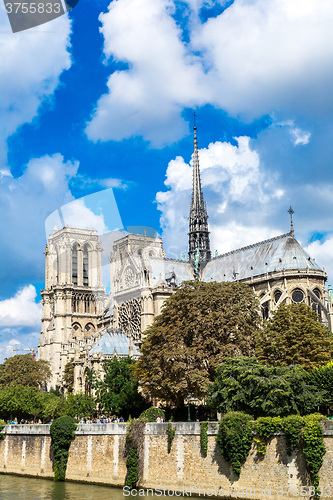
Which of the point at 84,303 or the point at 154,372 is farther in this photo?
the point at 84,303

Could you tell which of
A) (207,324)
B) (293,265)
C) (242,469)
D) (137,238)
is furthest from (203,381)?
(137,238)

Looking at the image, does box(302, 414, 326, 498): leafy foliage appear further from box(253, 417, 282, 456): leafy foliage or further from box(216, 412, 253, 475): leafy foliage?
box(216, 412, 253, 475): leafy foliage

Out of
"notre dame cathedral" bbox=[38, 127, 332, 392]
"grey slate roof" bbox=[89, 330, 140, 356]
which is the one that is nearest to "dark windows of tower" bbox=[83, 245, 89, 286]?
"notre dame cathedral" bbox=[38, 127, 332, 392]

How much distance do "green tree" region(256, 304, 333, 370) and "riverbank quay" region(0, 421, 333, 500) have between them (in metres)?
9.74

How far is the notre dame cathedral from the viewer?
76688 millimetres

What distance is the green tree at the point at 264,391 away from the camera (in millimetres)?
36750

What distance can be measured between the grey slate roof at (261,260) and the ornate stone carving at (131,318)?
410 inches

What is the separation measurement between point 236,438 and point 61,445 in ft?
52.9

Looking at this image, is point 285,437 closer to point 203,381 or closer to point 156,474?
point 156,474

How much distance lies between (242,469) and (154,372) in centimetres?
1550

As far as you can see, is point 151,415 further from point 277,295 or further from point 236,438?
point 277,295

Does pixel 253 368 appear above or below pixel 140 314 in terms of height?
below

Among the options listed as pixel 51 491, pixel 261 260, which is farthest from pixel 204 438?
pixel 261 260

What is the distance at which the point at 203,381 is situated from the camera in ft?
153
